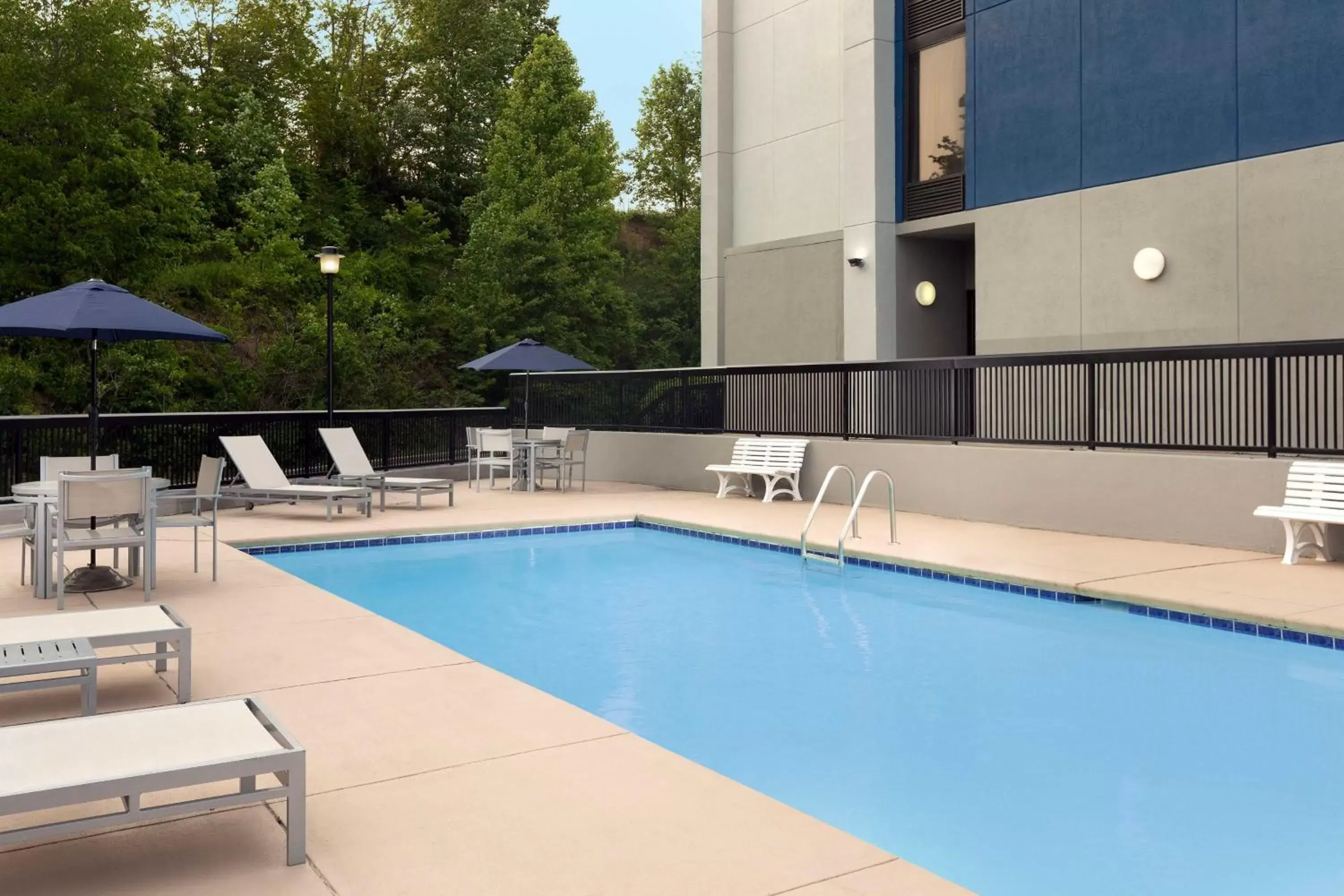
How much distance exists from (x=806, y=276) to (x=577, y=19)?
352ft

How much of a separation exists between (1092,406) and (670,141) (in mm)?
32500

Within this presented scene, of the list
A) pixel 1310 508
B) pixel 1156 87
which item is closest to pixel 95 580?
pixel 1310 508

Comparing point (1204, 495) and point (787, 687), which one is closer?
point (787, 687)

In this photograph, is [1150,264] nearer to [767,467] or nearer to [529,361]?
[767,467]

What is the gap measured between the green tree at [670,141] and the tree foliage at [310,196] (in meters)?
2.89

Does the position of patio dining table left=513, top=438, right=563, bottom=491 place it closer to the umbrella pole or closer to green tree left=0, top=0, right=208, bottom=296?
the umbrella pole

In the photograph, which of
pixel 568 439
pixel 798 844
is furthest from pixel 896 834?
pixel 568 439

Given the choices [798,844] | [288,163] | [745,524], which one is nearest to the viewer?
Answer: [798,844]

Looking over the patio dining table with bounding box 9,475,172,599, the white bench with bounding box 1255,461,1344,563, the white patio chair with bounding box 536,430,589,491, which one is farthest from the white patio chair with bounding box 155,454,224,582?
the white bench with bounding box 1255,461,1344,563

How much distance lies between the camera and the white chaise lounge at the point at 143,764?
296cm

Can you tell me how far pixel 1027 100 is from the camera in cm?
1502

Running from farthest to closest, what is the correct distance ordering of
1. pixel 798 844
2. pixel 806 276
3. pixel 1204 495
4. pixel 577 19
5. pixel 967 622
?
pixel 577 19 → pixel 806 276 → pixel 1204 495 → pixel 967 622 → pixel 798 844

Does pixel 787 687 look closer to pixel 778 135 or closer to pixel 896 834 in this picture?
pixel 896 834

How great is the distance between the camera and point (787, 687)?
20.2 ft
